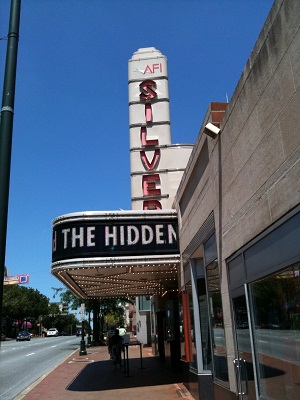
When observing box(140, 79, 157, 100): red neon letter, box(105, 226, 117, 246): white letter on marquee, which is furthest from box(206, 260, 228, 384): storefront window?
box(140, 79, 157, 100): red neon letter

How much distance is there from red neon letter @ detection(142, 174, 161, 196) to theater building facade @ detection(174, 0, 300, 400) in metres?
6.26

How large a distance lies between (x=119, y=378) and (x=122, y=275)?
151 inches

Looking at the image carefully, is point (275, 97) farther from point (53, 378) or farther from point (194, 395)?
point (53, 378)

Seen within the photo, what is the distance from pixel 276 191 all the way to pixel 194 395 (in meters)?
6.83

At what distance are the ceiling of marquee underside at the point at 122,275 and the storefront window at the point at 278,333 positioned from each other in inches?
224

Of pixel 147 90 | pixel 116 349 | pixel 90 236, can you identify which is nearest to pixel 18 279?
pixel 116 349

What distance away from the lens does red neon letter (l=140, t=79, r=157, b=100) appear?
55.5ft

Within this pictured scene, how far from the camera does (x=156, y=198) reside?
15.2 metres

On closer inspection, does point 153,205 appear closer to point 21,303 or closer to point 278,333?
point 278,333

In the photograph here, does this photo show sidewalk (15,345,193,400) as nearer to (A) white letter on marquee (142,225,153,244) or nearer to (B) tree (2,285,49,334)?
(A) white letter on marquee (142,225,153,244)

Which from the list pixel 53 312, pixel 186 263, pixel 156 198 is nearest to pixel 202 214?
pixel 186 263

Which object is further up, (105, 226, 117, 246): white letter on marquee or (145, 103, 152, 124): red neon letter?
(145, 103, 152, 124): red neon letter

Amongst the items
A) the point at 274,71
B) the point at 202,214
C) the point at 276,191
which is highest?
the point at 274,71

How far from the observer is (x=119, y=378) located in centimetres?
1482
